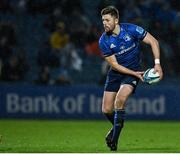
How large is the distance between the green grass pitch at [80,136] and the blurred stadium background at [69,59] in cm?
58

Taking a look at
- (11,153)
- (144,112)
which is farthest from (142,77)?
(144,112)

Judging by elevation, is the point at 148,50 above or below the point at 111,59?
below

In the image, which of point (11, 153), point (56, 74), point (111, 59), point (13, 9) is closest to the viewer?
point (11, 153)

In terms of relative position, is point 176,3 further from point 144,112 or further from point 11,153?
point 11,153

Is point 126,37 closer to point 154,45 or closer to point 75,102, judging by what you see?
point 154,45

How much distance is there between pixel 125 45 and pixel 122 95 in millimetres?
845

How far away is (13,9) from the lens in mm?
22031

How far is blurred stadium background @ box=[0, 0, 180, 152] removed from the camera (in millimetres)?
19172

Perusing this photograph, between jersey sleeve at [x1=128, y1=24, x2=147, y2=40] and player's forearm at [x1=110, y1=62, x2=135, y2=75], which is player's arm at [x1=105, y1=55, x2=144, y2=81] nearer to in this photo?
player's forearm at [x1=110, y1=62, x2=135, y2=75]

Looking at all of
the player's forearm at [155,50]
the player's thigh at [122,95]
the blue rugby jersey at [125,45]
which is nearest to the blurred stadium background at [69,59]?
the blue rugby jersey at [125,45]

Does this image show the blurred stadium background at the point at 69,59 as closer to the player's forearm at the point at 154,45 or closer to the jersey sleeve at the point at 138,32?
the jersey sleeve at the point at 138,32

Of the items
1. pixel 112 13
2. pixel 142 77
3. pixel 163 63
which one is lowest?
pixel 163 63

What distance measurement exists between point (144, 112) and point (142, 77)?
840 cm

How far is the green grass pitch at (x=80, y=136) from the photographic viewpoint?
1139 cm
